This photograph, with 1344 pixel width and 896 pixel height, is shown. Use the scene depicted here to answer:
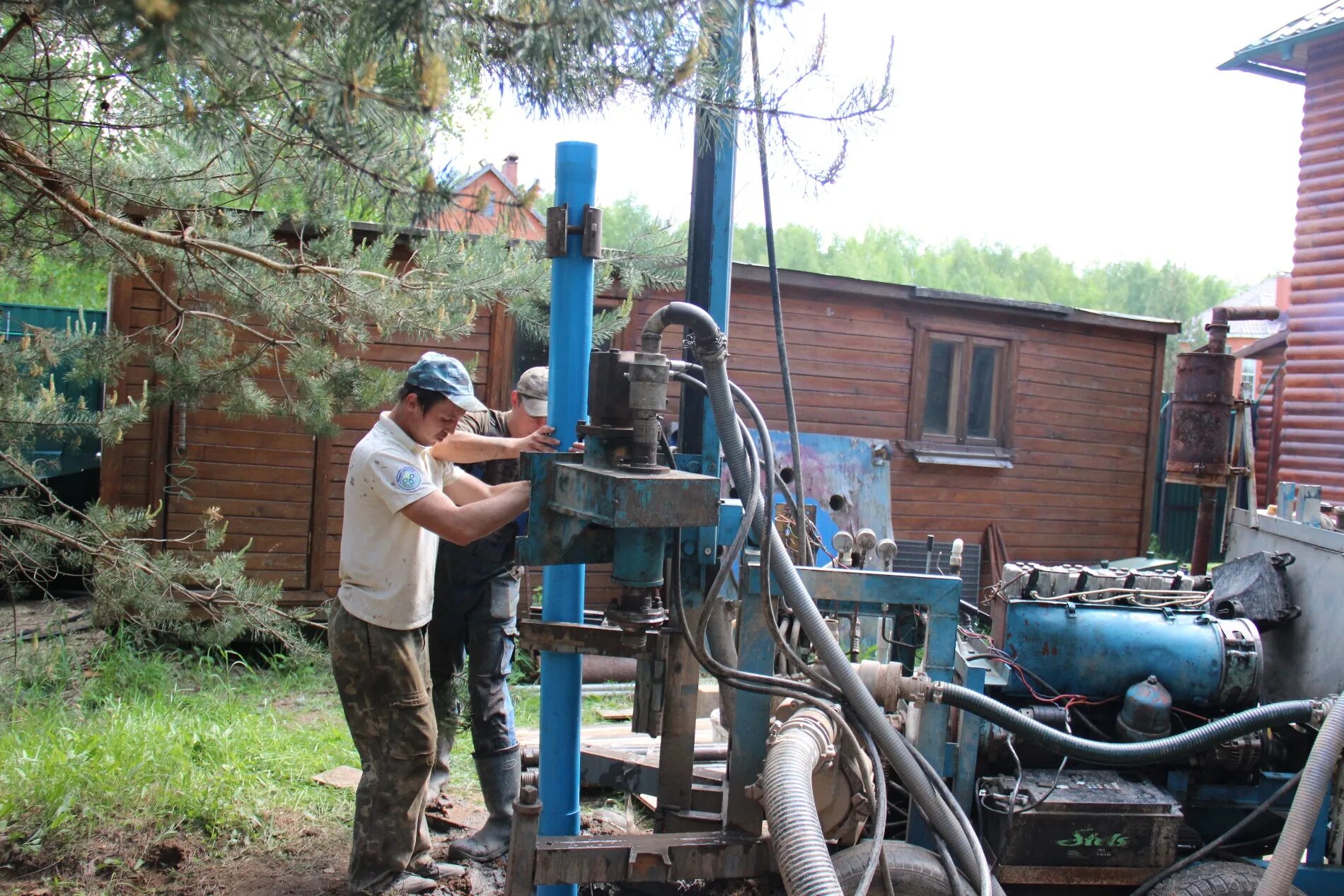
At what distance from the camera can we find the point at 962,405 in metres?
8.75

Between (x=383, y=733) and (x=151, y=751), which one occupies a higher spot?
(x=383, y=733)

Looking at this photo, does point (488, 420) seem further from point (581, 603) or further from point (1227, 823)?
point (1227, 823)

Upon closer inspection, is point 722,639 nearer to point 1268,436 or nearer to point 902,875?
point 902,875

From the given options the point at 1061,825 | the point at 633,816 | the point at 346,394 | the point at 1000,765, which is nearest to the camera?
the point at 1061,825

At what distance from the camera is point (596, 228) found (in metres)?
2.93

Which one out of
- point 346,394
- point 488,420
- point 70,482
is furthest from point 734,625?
point 70,482

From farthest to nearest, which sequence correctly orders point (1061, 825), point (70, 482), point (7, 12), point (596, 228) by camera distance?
point (70, 482) → point (1061, 825) → point (596, 228) → point (7, 12)

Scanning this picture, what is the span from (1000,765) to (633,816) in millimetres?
1486

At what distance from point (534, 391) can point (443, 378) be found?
0.77 metres

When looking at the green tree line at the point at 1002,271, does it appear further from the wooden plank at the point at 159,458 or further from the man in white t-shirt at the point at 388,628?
the man in white t-shirt at the point at 388,628

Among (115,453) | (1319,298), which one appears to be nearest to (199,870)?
(115,453)

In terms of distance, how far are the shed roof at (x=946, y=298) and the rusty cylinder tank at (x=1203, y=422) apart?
1.30 meters

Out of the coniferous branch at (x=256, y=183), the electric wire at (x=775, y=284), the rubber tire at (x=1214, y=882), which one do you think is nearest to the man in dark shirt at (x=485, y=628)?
the coniferous branch at (x=256, y=183)

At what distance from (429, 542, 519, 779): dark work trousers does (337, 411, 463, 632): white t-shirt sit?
568mm
